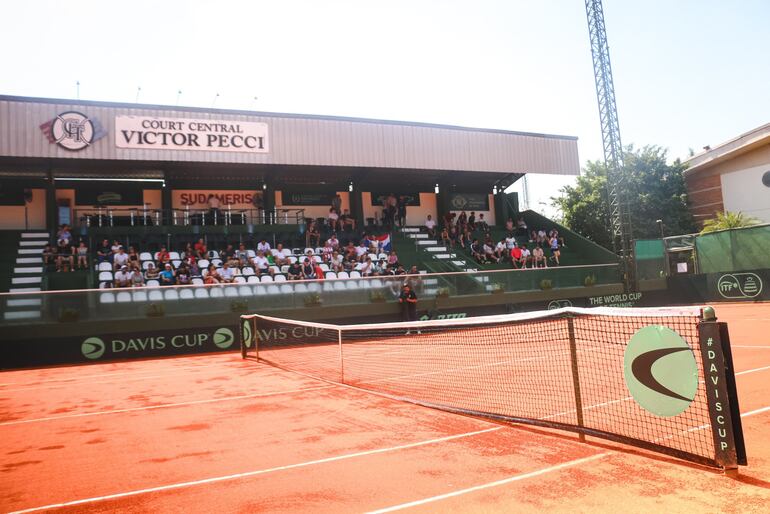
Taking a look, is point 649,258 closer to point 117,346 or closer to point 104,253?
point 117,346

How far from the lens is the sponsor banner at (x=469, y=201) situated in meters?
32.1

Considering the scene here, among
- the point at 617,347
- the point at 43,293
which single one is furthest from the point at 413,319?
the point at 43,293

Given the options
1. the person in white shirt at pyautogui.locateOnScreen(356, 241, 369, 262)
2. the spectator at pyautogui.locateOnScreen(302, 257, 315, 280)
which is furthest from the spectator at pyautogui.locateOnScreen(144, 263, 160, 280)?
the person in white shirt at pyautogui.locateOnScreen(356, 241, 369, 262)

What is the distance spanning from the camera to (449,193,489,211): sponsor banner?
32.1m

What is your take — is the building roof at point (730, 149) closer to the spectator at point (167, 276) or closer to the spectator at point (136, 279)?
the spectator at point (167, 276)

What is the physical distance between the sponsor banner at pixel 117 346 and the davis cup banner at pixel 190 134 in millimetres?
10174

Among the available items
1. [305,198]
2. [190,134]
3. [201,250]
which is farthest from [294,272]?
A: [305,198]

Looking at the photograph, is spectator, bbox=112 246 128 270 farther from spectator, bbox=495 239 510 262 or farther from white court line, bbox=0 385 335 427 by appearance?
spectator, bbox=495 239 510 262

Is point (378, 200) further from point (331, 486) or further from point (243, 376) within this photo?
point (331, 486)

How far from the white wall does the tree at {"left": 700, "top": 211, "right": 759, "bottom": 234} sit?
0.63m

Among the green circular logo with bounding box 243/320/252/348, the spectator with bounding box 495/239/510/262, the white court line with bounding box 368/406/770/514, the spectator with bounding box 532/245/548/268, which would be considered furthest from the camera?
the spectator with bounding box 495/239/510/262

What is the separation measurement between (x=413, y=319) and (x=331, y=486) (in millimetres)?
13298

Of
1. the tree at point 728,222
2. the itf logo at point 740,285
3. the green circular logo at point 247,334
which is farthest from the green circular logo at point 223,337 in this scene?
the tree at point 728,222

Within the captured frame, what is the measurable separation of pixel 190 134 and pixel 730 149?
116 ft
